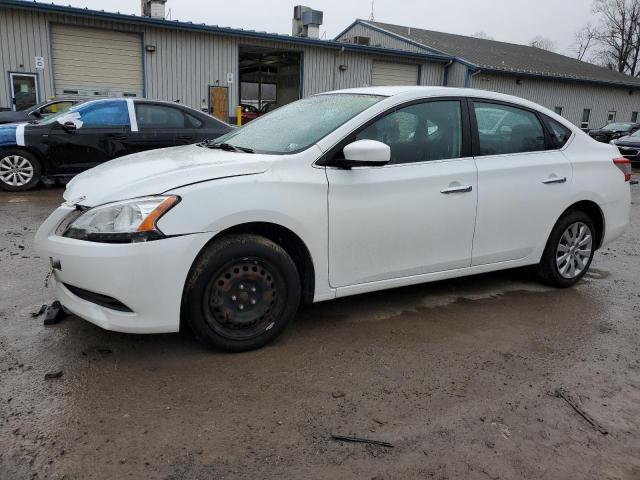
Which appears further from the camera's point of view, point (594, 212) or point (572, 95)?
point (572, 95)

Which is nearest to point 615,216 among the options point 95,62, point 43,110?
point 43,110

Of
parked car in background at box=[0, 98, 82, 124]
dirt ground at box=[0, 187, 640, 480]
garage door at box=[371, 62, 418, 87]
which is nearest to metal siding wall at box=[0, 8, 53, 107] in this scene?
parked car in background at box=[0, 98, 82, 124]

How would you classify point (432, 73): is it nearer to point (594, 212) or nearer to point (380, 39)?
point (380, 39)

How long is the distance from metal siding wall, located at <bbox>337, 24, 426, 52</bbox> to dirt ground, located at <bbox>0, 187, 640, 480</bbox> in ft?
82.6

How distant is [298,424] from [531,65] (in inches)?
1209

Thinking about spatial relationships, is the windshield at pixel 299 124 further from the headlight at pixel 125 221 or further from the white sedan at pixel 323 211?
the headlight at pixel 125 221

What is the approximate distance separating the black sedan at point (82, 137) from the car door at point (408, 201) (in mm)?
6346

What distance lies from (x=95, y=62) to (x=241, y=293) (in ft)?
51.2

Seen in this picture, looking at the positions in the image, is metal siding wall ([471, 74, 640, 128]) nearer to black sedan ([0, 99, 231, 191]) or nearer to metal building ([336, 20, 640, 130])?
metal building ([336, 20, 640, 130])

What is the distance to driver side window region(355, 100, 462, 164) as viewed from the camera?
3775 millimetres

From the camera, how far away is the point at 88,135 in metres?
8.91

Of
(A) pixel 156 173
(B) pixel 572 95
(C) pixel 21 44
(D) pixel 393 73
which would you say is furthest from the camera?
(B) pixel 572 95

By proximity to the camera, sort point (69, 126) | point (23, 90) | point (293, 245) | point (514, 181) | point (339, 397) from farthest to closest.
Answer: point (23, 90)
point (69, 126)
point (514, 181)
point (293, 245)
point (339, 397)

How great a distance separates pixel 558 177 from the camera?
14.8 feet
